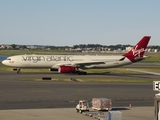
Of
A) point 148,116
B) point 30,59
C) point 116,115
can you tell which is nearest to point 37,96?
point 148,116

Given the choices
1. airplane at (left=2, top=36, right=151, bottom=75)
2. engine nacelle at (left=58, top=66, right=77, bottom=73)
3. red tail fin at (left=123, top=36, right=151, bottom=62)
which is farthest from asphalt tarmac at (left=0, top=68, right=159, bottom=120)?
red tail fin at (left=123, top=36, right=151, bottom=62)

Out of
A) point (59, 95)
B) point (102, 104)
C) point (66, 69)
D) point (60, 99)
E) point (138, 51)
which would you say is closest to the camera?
point (102, 104)

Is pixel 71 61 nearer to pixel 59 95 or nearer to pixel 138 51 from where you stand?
pixel 138 51

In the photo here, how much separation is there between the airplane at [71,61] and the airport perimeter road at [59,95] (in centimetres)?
2211

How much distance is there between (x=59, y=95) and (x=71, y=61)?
35.1 metres

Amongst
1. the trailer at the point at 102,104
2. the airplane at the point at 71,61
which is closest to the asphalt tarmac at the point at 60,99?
the trailer at the point at 102,104

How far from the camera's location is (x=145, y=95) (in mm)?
43656

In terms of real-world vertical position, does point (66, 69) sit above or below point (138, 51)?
below

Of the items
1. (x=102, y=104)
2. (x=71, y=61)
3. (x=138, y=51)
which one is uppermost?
(x=138, y=51)

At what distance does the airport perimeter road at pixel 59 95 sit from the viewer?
35719mm

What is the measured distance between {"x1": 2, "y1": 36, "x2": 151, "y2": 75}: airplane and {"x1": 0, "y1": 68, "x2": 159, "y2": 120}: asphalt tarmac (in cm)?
2211

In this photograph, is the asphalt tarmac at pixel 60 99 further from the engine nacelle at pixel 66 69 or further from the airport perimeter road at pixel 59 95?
the engine nacelle at pixel 66 69

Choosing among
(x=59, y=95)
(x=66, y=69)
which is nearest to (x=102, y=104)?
(x=59, y=95)

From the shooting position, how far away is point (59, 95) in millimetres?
41688
